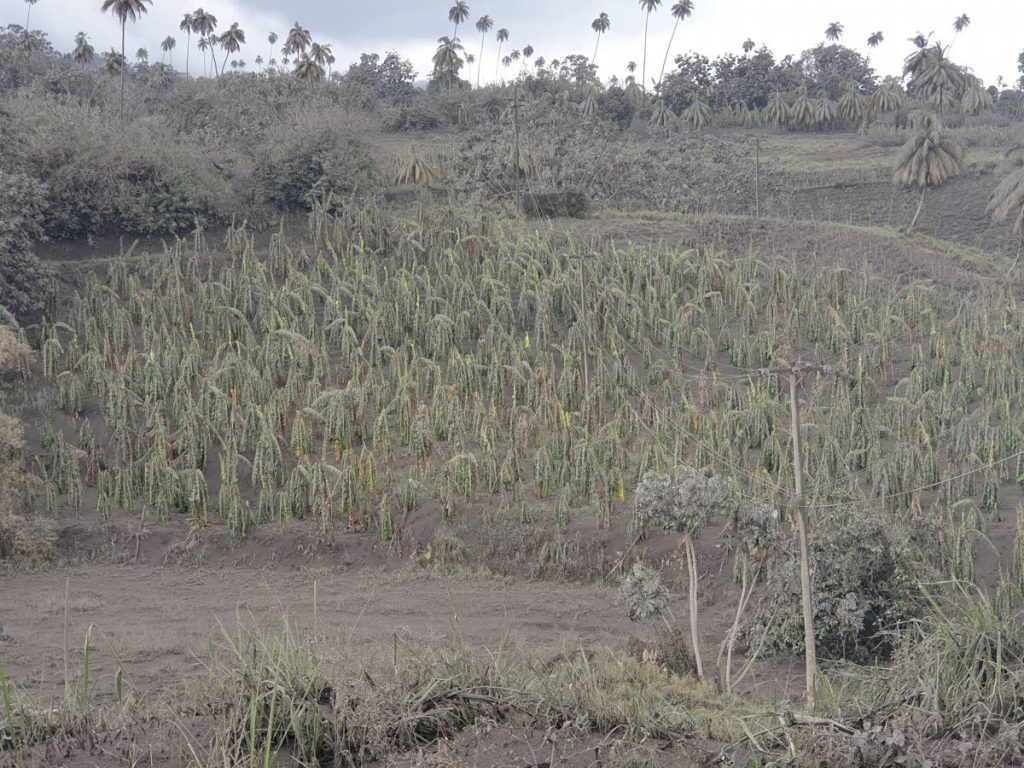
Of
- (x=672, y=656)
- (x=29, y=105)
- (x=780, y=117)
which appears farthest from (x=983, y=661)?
(x=780, y=117)

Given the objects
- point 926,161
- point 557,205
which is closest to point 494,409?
point 557,205

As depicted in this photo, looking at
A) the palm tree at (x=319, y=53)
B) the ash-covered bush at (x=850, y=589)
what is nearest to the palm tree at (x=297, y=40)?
the palm tree at (x=319, y=53)

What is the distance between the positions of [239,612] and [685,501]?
183 inches

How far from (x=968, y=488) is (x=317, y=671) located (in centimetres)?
1089

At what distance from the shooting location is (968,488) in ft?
46.4

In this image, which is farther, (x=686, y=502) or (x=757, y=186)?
(x=757, y=186)

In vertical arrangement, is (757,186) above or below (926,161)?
below

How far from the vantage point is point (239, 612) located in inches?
420

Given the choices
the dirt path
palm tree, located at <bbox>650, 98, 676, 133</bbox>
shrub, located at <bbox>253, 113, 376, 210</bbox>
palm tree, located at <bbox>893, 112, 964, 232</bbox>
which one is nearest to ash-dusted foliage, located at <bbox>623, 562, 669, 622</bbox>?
the dirt path

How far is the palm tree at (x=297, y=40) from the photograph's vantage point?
4717 centimetres

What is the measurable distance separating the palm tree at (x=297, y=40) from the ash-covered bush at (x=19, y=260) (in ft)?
95.5

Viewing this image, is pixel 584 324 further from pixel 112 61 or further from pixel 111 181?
pixel 112 61

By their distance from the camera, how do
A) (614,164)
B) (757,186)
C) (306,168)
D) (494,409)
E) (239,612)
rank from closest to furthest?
1. (239,612)
2. (494,409)
3. (306,168)
4. (757,186)
5. (614,164)

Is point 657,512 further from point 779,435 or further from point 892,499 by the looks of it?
point 779,435
